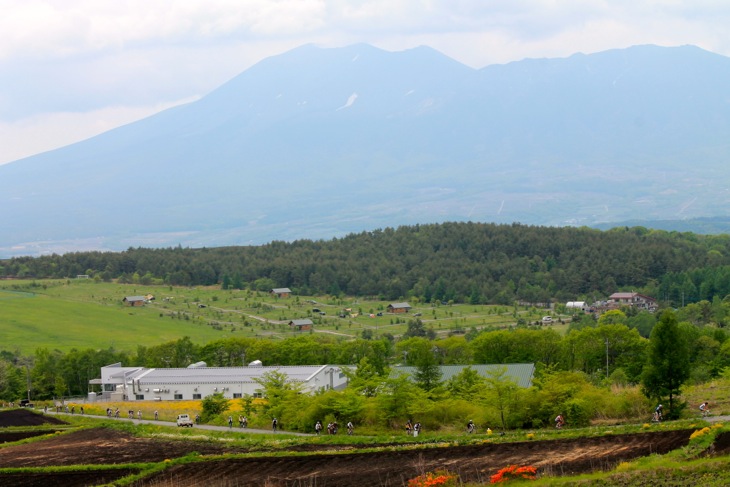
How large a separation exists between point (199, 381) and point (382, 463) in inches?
1210

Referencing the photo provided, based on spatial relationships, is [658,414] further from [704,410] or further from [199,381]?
[199,381]

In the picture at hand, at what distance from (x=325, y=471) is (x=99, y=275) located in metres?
105

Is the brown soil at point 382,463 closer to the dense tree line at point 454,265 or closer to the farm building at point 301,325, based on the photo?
the farm building at point 301,325

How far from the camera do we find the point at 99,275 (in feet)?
424

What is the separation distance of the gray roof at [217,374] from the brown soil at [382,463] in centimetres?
2257

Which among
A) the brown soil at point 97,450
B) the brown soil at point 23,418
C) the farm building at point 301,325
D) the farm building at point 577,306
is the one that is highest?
the farm building at point 577,306

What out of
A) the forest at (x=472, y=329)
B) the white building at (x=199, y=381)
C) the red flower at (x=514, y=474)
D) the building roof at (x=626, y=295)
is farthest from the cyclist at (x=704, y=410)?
the building roof at (x=626, y=295)

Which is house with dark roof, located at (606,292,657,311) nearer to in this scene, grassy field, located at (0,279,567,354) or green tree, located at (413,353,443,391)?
grassy field, located at (0,279,567,354)

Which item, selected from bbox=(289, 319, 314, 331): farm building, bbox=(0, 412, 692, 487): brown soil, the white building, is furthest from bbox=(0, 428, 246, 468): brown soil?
bbox=(289, 319, 314, 331): farm building

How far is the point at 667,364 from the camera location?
114ft

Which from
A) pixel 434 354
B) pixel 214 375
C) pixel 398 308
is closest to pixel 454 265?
pixel 398 308

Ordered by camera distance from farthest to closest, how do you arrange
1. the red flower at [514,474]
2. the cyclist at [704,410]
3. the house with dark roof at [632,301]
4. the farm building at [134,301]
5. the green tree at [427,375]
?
1. the farm building at [134,301]
2. the house with dark roof at [632,301]
3. the green tree at [427,375]
4. the cyclist at [704,410]
5. the red flower at [514,474]

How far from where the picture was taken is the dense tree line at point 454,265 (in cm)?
11594

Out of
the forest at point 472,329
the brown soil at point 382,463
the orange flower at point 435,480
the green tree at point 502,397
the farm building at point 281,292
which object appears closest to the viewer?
the orange flower at point 435,480
